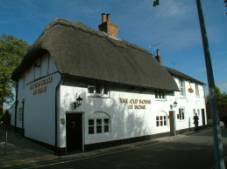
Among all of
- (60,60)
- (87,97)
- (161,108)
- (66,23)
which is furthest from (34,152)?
(161,108)

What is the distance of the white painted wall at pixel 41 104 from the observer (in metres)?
13.2

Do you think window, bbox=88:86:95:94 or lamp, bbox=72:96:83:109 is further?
window, bbox=88:86:95:94

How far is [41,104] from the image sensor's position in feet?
48.6

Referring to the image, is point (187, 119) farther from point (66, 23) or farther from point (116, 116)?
point (66, 23)

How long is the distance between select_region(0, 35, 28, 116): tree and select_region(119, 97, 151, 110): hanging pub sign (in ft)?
57.6

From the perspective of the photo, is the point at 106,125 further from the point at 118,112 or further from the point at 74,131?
the point at 74,131

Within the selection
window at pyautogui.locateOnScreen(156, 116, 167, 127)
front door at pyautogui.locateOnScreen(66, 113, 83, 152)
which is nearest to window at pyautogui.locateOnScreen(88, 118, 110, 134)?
front door at pyautogui.locateOnScreen(66, 113, 83, 152)

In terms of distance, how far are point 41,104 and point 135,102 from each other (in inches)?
297

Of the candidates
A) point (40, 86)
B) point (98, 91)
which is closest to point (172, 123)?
point (98, 91)

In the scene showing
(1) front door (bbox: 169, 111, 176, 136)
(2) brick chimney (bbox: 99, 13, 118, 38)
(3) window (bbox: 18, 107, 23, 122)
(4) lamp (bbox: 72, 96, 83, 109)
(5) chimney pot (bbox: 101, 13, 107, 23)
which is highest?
(5) chimney pot (bbox: 101, 13, 107, 23)

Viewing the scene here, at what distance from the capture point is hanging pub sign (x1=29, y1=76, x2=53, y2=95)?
14223 mm

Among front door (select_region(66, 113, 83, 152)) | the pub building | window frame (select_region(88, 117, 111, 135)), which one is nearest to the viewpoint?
front door (select_region(66, 113, 83, 152))

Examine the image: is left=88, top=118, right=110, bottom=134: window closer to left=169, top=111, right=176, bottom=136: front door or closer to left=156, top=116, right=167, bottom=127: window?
left=156, top=116, right=167, bottom=127: window

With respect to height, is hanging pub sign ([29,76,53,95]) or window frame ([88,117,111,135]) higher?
hanging pub sign ([29,76,53,95])
